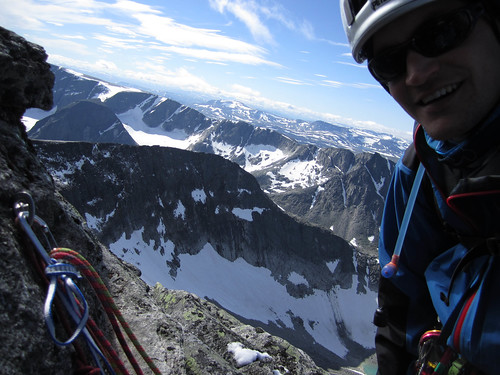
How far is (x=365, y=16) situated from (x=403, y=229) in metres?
2.35

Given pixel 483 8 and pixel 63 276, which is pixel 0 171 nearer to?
pixel 63 276

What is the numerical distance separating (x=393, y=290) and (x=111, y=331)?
4.53m

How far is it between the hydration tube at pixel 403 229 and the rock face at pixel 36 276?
379 centimetres

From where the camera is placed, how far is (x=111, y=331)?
17.0 ft

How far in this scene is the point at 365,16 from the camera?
10.0ft

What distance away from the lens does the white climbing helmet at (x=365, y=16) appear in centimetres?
269

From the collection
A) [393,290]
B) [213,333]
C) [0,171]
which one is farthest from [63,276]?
[213,333]

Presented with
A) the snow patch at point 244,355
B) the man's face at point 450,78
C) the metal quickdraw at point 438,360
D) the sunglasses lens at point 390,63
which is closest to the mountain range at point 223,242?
the snow patch at point 244,355

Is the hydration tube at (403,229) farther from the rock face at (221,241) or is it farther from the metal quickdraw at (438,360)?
the rock face at (221,241)

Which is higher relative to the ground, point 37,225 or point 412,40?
point 412,40

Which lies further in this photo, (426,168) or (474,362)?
(426,168)

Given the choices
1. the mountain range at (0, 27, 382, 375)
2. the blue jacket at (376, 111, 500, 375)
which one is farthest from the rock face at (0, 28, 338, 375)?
the blue jacket at (376, 111, 500, 375)

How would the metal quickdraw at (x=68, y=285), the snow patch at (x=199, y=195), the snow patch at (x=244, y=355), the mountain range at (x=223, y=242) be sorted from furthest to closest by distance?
the snow patch at (x=199, y=195)
the mountain range at (x=223, y=242)
the snow patch at (x=244, y=355)
the metal quickdraw at (x=68, y=285)

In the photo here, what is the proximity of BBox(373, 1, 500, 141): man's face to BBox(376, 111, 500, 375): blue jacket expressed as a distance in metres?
0.19
